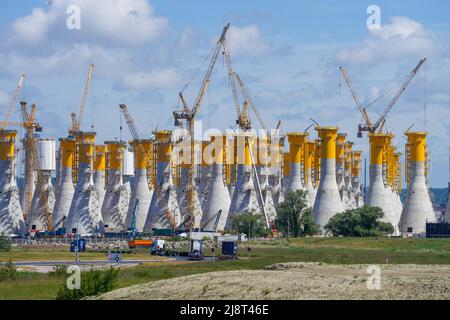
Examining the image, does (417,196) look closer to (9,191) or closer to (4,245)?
(9,191)

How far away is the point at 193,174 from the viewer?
194 meters

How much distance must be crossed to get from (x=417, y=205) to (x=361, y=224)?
14245mm

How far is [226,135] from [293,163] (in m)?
11.8

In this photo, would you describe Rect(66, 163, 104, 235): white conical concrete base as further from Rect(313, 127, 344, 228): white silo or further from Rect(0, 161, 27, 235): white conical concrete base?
Rect(313, 127, 344, 228): white silo

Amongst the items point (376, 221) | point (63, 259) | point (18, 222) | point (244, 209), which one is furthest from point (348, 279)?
point (18, 222)

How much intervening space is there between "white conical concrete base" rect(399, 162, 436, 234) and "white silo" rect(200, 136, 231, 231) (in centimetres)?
2805

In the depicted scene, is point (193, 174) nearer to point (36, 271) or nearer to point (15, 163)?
point (15, 163)

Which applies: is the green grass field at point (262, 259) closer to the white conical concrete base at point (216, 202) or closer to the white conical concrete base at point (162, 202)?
the white conical concrete base at point (216, 202)

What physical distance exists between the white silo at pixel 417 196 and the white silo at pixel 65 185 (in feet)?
179

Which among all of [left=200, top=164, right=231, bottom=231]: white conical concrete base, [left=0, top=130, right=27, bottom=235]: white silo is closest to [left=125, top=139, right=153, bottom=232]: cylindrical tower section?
[left=200, top=164, right=231, bottom=231]: white conical concrete base

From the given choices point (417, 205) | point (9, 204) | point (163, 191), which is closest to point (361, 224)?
point (417, 205)

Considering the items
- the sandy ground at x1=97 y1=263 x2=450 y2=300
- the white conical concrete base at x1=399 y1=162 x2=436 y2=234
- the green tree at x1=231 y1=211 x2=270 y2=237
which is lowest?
the sandy ground at x1=97 y1=263 x2=450 y2=300

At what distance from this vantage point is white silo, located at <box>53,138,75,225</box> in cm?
19550

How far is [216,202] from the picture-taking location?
186750 millimetres
